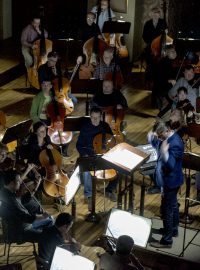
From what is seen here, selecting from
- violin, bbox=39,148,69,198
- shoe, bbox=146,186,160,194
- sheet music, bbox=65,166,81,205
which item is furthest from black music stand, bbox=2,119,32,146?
shoe, bbox=146,186,160,194

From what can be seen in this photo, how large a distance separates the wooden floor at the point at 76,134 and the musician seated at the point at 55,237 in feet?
2.54

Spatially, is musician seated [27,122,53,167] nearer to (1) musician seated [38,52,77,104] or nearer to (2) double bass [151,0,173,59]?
(1) musician seated [38,52,77,104]

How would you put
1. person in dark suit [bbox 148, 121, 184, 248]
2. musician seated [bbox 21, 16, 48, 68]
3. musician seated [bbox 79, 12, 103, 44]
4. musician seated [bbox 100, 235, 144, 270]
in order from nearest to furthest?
1. musician seated [bbox 100, 235, 144, 270]
2. person in dark suit [bbox 148, 121, 184, 248]
3. musician seated [bbox 21, 16, 48, 68]
4. musician seated [bbox 79, 12, 103, 44]

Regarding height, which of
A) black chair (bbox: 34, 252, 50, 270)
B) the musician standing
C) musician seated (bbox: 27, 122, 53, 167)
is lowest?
black chair (bbox: 34, 252, 50, 270)

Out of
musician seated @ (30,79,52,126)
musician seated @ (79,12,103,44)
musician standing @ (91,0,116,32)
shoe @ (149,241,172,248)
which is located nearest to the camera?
shoe @ (149,241,172,248)

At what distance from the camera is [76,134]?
32.9ft

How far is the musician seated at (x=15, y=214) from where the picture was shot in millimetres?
6578

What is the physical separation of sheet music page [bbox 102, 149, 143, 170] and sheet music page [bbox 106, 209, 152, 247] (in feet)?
2.03

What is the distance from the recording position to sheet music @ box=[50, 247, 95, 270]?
5.81 meters

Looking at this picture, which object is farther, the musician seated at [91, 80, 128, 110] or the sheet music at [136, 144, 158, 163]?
the musician seated at [91, 80, 128, 110]

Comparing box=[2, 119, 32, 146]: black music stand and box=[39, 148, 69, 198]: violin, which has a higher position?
box=[2, 119, 32, 146]: black music stand

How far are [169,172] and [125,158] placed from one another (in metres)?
0.52

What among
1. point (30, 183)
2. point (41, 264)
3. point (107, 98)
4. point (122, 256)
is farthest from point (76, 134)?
point (122, 256)

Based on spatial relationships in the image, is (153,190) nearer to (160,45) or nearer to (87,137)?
(87,137)
